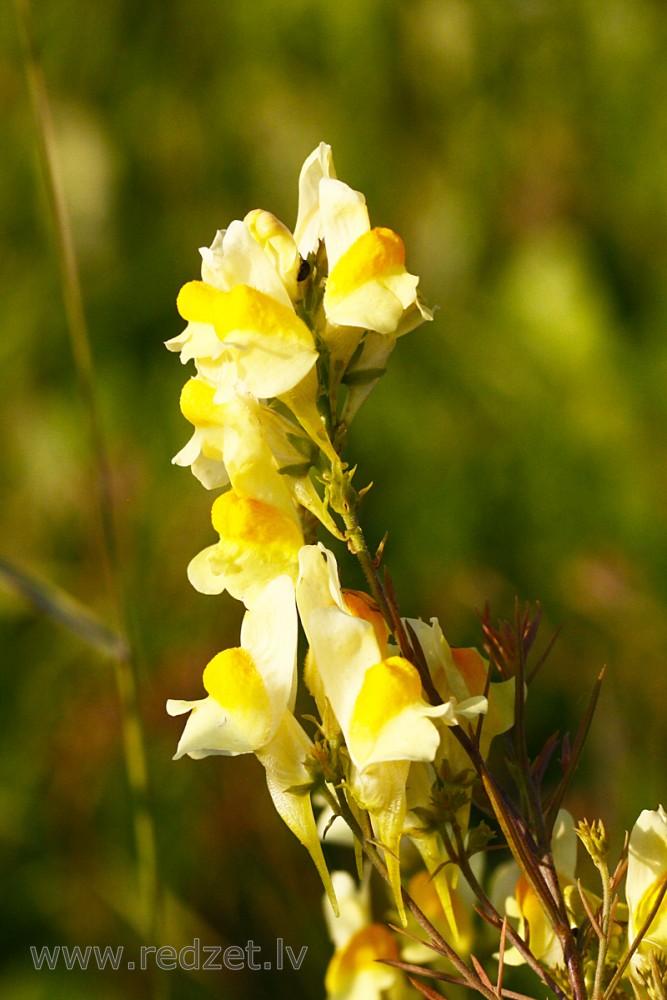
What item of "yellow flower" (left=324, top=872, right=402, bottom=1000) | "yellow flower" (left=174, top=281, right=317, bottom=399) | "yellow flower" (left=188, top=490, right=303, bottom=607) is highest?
"yellow flower" (left=174, top=281, right=317, bottom=399)

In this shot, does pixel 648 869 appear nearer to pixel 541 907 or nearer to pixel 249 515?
pixel 541 907

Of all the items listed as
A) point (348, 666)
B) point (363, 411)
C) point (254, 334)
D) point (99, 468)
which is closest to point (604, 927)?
point (348, 666)

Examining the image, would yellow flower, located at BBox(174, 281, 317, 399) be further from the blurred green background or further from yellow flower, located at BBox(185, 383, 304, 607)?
the blurred green background

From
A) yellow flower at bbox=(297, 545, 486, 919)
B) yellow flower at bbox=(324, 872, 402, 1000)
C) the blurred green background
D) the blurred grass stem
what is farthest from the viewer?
the blurred green background

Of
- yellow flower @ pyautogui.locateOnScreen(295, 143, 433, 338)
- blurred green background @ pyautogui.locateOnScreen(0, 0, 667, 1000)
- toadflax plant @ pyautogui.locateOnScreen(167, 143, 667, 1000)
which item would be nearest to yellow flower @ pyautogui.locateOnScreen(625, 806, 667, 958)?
toadflax plant @ pyautogui.locateOnScreen(167, 143, 667, 1000)

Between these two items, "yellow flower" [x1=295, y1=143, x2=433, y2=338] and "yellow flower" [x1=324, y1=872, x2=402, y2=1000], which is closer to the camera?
"yellow flower" [x1=295, y1=143, x2=433, y2=338]
